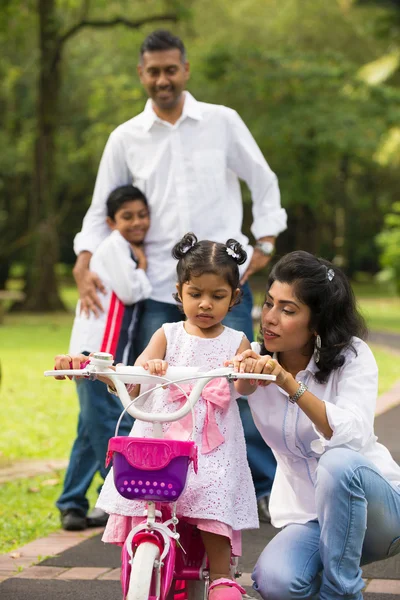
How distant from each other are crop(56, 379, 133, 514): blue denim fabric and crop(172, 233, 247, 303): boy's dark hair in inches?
58.9

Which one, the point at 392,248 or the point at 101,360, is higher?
the point at 392,248

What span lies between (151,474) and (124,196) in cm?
244

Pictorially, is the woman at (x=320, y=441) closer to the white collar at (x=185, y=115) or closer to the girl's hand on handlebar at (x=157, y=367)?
the girl's hand on handlebar at (x=157, y=367)

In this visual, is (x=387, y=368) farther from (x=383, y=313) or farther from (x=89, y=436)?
(x=383, y=313)

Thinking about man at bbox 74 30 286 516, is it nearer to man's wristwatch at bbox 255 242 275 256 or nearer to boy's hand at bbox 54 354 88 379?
man's wristwatch at bbox 255 242 275 256

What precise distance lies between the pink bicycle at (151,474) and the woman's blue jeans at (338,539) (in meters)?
0.43

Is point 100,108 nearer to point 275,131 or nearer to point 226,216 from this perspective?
point 275,131

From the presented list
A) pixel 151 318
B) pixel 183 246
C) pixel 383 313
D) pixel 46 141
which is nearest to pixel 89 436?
pixel 151 318

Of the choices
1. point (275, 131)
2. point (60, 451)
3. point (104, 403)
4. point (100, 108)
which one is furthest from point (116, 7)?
point (104, 403)

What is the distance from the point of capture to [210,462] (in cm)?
333

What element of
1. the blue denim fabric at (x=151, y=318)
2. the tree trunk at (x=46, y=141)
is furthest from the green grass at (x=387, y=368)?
the tree trunk at (x=46, y=141)

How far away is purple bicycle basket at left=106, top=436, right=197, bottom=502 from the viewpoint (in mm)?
2955

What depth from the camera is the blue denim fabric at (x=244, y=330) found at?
509 cm

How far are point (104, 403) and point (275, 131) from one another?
18679 millimetres
